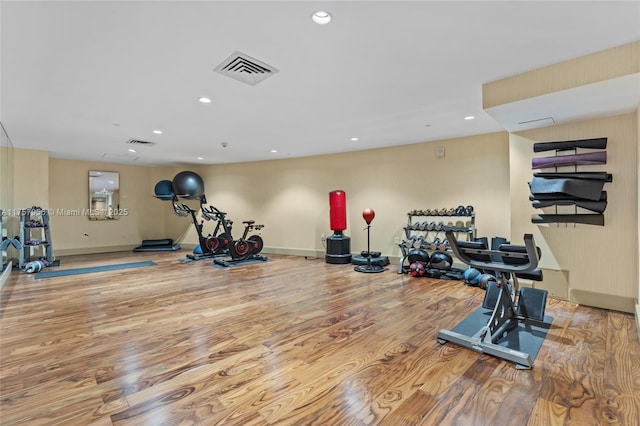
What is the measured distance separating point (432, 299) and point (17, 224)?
7.96m

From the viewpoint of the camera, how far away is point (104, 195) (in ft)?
27.6

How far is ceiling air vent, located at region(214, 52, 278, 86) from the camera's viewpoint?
271cm

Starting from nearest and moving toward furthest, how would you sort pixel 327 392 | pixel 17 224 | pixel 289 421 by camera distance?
pixel 289 421, pixel 327 392, pixel 17 224

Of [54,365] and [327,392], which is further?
[54,365]

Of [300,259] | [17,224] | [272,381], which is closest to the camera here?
[272,381]

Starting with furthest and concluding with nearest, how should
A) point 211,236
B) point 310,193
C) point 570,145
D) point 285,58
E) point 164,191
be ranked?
point 164,191 → point 310,193 → point 211,236 → point 570,145 → point 285,58

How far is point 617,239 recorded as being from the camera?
3.37 metres

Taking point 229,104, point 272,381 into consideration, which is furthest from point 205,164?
point 272,381

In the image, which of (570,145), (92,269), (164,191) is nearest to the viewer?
(570,145)

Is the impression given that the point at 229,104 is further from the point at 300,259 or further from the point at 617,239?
the point at 617,239

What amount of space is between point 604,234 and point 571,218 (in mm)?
358

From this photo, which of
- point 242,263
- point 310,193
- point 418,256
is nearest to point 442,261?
point 418,256

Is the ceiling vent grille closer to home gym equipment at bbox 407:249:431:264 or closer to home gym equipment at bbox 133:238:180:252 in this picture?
home gym equipment at bbox 133:238:180:252

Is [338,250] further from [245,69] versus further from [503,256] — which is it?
[245,69]
